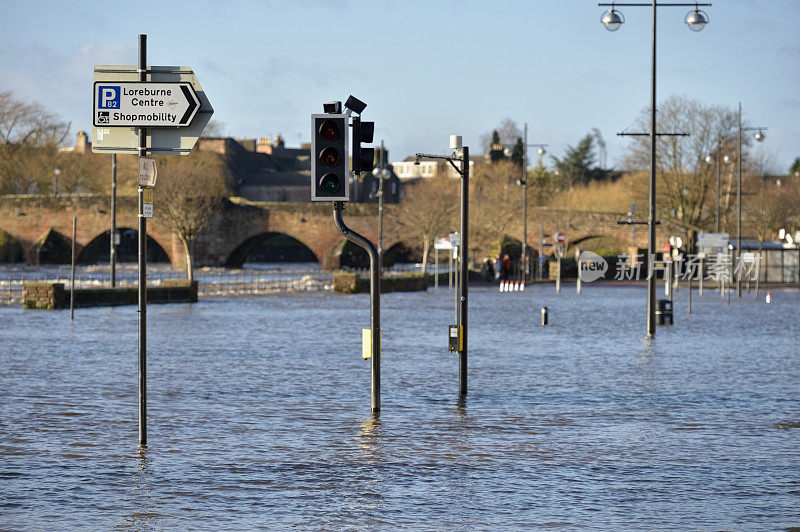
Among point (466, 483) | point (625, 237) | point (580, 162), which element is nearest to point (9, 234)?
point (625, 237)

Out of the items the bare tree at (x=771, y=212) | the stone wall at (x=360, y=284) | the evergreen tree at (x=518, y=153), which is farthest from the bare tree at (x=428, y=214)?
the evergreen tree at (x=518, y=153)

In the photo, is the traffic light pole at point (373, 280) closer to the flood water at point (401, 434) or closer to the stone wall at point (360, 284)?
the flood water at point (401, 434)

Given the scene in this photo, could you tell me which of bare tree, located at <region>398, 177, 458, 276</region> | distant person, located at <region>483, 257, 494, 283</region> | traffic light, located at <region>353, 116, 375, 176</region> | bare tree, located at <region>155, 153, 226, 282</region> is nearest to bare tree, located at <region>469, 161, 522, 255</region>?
bare tree, located at <region>398, 177, 458, 276</region>

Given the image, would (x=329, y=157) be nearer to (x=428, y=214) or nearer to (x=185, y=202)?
(x=428, y=214)

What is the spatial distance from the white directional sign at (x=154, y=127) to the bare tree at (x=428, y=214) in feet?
183

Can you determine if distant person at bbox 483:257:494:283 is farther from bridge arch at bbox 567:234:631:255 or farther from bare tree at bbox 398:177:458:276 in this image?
bridge arch at bbox 567:234:631:255

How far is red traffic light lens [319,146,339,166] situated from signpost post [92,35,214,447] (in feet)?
5.70

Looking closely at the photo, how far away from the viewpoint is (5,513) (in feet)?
26.9

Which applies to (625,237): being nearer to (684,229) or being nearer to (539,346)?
(684,229)

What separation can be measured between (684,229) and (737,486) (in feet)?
229

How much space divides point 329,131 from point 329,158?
1.00 ft

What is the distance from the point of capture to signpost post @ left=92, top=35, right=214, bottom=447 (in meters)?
A: 10.2

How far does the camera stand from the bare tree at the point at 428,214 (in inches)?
2758

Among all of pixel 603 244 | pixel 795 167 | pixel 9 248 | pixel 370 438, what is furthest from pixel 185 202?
pixel 795 167
